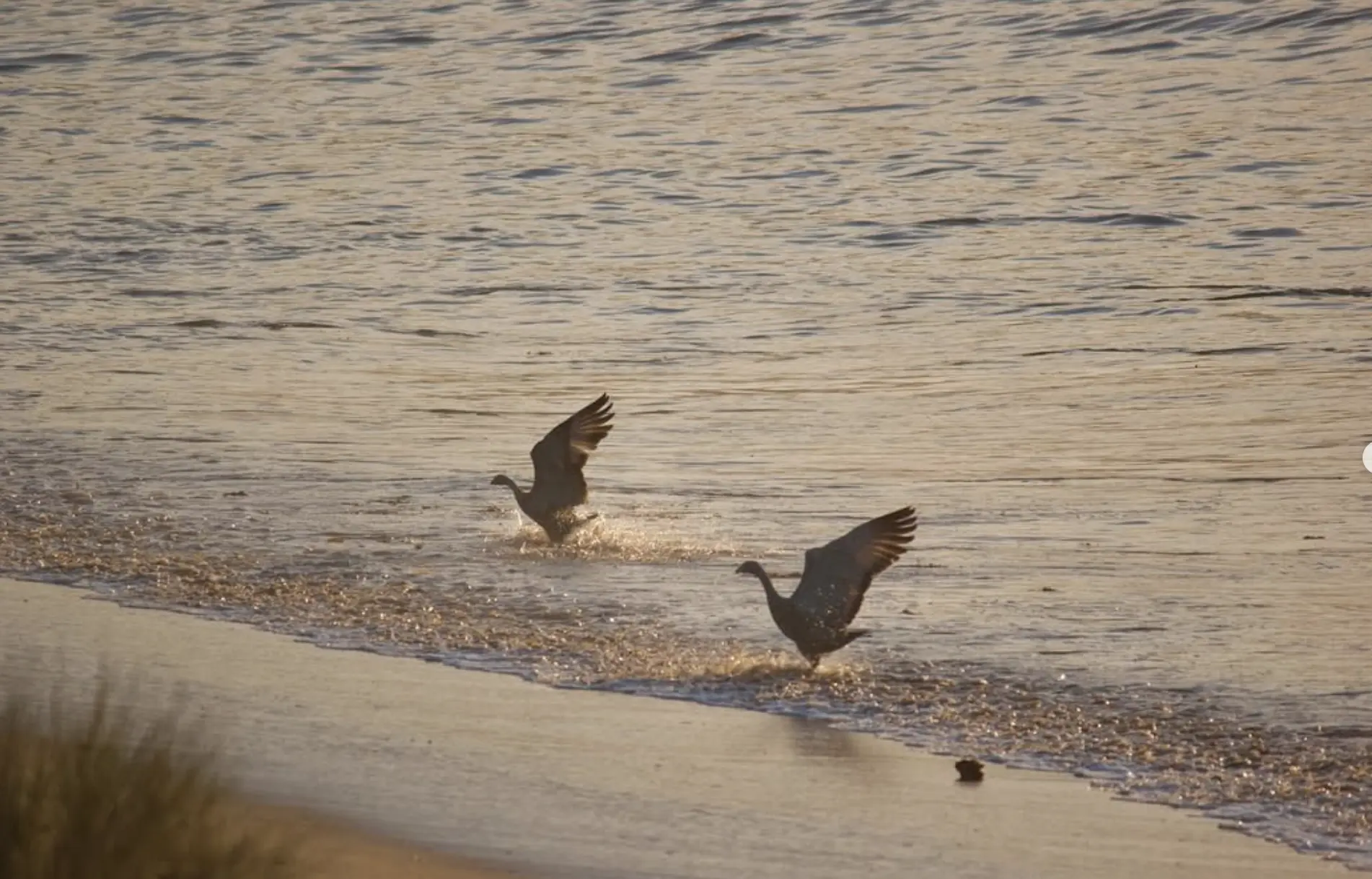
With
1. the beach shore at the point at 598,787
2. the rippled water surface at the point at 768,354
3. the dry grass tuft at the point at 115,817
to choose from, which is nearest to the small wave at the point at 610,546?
the rippled water surface at the point at 768,354

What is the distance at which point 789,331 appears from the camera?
17406 millimetres

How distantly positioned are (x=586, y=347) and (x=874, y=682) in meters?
9.22

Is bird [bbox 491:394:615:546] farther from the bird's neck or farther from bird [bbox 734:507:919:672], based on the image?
the bird's neck

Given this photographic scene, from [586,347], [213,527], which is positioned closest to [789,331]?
[586,347]

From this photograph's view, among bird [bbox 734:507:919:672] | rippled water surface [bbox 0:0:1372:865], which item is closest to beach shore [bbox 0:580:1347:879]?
rippled water surface [bbox 0:0:1372:865]

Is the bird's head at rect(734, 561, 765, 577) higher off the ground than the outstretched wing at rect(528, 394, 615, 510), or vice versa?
the bird's head at rect(734, 561, 765, 577)

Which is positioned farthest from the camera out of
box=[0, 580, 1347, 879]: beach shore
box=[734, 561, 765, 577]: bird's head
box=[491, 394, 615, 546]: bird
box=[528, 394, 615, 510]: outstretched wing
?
box=[528, 394, 615, 510]: outstretched wing

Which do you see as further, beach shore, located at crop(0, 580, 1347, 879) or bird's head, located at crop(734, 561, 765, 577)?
bird's head, located at crop(734, 561, 765, 577)

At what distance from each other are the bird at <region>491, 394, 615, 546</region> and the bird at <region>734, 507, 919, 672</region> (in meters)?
2.07

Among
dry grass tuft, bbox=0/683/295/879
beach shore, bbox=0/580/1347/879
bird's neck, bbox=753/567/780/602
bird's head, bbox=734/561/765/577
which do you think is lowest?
bird's head, bbox=734/561/765/577

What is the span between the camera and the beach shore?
18.5ft

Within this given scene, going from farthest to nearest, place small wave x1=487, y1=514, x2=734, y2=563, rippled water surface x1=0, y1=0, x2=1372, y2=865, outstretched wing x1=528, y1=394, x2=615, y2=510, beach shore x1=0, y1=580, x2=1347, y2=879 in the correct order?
outstretched wing x1=528, y1=394, x2=615, y2=510 → small wave x1=487, y1=514, x2=734, y2=563 → rippled water surface x1=0, y1=0, x2=1372, y2=865 → beach shore x1=0, y1=580, x2=1347, y2=879

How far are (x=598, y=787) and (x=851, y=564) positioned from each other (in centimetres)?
210

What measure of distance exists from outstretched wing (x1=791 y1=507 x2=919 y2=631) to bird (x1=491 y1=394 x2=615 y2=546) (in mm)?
2328
